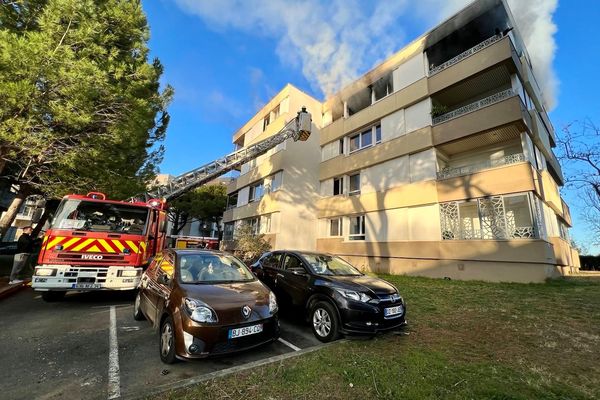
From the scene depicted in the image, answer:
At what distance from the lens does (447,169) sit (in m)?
13.8

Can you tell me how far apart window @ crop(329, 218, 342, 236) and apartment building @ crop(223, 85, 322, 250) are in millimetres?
1584

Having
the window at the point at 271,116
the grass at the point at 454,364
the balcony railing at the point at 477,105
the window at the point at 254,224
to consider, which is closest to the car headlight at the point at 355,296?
the grass at the point at 454,364

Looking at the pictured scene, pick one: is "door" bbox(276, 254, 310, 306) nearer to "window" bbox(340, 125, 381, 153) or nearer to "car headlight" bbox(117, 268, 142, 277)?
"car headlight" bbox(117, 268, 142, 277)

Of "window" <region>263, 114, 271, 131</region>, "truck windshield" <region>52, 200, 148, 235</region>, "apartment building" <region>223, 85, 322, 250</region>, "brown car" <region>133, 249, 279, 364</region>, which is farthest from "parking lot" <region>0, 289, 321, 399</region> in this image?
"window" <region>263, 114, 271, 131</region>

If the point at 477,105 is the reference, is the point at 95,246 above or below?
below

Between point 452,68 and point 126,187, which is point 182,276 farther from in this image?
point 452,68

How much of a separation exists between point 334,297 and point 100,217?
276 inches

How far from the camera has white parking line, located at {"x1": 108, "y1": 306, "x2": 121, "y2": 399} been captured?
3.36 meters

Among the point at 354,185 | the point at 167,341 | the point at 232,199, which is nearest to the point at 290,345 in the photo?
the point at 167,341

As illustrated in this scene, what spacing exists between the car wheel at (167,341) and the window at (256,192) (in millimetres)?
18959

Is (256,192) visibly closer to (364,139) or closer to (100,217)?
(364,139)

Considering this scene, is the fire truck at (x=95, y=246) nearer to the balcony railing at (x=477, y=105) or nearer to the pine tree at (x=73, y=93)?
the pine tree at (x=73, y=93)

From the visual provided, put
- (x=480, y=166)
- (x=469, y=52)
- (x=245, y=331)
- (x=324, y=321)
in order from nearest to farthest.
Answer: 1. (x=245, y=331)
2. (x=324, y=321)
3. (x=480, y=166)
4. (x=469, y=52)

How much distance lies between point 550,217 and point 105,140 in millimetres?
20779
